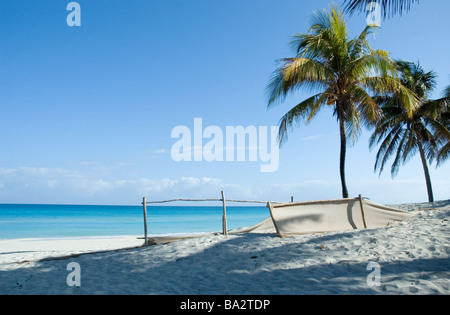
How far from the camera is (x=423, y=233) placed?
5.30 metres

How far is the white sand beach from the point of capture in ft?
11.4

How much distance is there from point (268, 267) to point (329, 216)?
8.84 ft

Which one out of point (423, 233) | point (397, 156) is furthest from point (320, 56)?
point (397, 156)

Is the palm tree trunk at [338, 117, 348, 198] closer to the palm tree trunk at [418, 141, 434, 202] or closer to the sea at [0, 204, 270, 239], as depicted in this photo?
the palm tree trunk at [418, 141, 434, 202]

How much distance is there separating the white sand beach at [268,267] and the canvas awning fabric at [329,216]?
0.38m

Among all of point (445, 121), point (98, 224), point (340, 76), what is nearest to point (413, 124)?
point (445, 121)

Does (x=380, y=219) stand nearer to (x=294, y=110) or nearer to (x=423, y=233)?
(x=423, y=233)

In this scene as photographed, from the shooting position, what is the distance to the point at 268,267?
A: 4.36 meters

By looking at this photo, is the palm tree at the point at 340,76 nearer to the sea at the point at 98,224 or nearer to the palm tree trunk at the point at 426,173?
the palm tree trunk at the point at 426,173

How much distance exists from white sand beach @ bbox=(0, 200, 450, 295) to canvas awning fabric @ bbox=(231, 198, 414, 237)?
0.38 m

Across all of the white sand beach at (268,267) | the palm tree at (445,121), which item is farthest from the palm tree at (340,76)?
the palm tree at (445,121)
